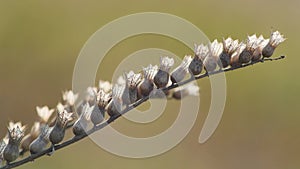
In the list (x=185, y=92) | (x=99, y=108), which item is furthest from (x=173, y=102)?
(x=99, y=108)

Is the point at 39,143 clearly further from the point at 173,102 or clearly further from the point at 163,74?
the point at 173,102

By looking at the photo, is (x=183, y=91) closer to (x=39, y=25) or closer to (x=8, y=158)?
(x=8, y=158)

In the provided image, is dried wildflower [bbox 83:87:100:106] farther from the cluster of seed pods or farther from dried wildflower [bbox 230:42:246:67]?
dried wildflower [bbox 230:42:246:67]

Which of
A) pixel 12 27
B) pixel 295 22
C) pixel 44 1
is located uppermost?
pixel 44 1

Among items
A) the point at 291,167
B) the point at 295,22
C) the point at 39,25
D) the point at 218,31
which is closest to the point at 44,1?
the point at 39,25

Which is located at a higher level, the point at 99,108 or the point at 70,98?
the point at 70,98

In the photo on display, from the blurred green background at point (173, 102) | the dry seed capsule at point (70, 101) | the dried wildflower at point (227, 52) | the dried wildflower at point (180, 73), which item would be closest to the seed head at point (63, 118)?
the dry seed capsule at point (70, 101)
